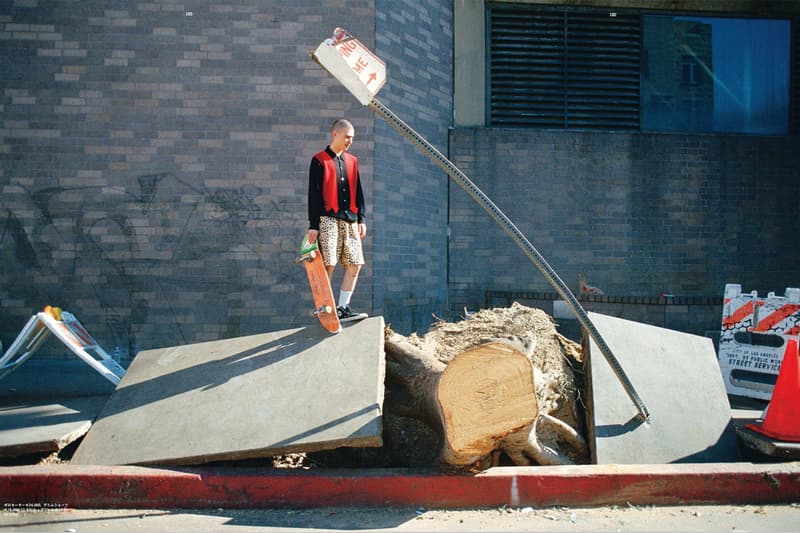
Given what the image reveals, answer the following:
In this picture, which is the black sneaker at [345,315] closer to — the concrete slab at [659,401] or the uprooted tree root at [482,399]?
the uprooted tree root at [482,399]

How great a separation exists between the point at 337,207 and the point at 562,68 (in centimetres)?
735

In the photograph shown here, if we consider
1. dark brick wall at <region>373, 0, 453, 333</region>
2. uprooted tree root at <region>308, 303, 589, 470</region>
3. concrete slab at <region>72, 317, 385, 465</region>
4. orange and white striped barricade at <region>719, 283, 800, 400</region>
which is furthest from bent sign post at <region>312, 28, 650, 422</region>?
dark brick wall at <region>373, 0, 453, 333</region>

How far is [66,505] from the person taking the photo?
157 inches

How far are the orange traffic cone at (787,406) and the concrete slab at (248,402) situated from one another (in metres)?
2.59

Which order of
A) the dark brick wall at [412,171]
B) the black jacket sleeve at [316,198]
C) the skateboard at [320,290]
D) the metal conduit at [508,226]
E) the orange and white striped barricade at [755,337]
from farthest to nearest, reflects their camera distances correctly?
the dark brick wall at [412,171] → the orange and white striped barricade at [755,337] → the black jacket sleeve at [316,198] → the skateboard at [320,290] → the metal conduit at [508,226]

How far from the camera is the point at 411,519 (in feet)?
12.7

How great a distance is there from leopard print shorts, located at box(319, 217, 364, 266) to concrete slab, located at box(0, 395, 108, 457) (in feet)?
6.83

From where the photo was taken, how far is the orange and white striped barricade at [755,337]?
7.13 metres

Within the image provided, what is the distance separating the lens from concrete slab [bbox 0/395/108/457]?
4.29m

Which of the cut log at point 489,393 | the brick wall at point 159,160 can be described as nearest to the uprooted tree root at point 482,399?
the cut log at point 489,393

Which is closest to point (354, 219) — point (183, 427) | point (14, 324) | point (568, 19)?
point (183, 427)

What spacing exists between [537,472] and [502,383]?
2.48ft

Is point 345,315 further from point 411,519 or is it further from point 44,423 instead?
point 44,423

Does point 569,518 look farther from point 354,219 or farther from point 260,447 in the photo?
point 354,219
